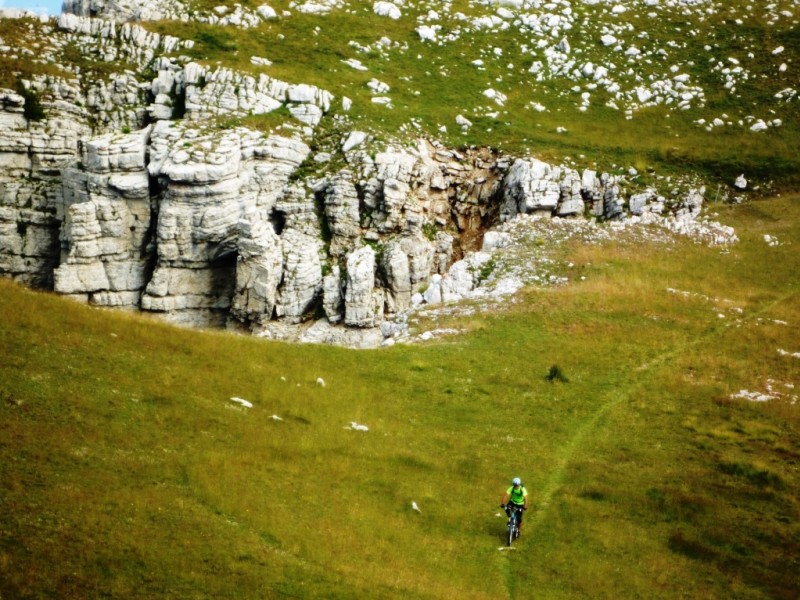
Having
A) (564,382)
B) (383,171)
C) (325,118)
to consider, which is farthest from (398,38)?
(564,382)

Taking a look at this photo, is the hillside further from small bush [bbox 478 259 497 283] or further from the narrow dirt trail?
small bush [bbox 478 259 497 283]

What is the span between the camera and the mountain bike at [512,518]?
2789cm

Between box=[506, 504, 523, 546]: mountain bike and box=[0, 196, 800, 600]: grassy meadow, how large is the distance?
0.64m

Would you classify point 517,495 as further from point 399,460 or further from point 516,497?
point 399,460

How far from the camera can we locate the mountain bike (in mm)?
27891

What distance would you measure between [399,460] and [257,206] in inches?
1276

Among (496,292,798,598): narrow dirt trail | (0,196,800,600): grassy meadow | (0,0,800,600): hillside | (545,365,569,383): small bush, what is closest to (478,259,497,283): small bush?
(0,0,800,600): hillside

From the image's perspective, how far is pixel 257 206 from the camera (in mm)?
60438

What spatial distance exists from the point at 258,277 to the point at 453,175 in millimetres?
19755

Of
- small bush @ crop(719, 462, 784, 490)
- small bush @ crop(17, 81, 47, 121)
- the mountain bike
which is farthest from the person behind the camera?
small bush @ crop(17, 81, 47, 121)

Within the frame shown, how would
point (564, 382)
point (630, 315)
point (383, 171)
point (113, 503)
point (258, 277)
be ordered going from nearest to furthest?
point (113, 503) → point (564, 382) → point (630, 315) → point (258, 277) → point (383, 171)

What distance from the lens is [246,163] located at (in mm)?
60500

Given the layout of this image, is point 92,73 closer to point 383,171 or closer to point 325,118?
point 325,118

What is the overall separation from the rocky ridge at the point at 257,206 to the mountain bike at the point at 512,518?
25.4 metres
